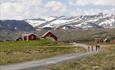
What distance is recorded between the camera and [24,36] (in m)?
154

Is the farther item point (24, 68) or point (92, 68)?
point (24, 68)

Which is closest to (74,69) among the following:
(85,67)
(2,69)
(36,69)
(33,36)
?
(85,67)

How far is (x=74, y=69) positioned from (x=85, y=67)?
1755 millimetres

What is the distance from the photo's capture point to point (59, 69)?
3691 centimetres

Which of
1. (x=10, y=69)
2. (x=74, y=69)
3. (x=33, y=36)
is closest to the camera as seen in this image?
(x=74, y=69)

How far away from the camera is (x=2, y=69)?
37.9 metres

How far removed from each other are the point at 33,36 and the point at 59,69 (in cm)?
11680

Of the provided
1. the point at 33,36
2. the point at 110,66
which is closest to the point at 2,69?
the point at 110,66

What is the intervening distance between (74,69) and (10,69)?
6712 mm

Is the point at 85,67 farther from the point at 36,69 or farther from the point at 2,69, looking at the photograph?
the point at 2,69

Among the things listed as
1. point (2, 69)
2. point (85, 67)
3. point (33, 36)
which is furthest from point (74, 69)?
point (33, 36)

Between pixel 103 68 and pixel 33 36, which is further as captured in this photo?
pixel 33 36

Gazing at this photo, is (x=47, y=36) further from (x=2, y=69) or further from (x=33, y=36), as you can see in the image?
(x=2, y=69)

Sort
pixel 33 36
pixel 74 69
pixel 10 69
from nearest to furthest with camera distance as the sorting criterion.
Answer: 1. pixel 74 69
2. pixel 10 69
3. pixel 33 36
